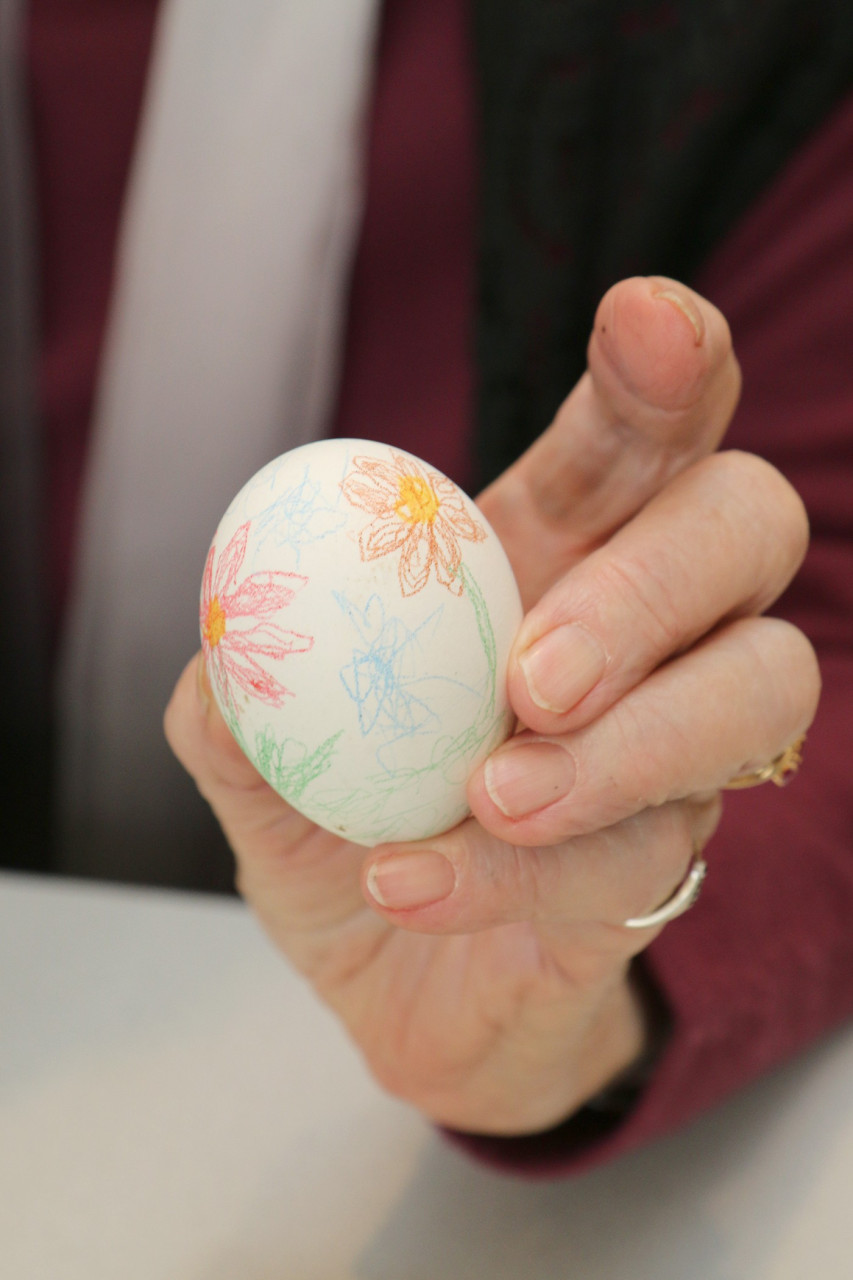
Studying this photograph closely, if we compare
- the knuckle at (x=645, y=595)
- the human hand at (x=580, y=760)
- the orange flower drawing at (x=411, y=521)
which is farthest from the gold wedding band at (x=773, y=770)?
the orange flower drawing at (x=411, y=521)

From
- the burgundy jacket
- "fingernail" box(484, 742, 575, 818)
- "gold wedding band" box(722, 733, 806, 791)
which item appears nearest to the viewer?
"fingernail" box(484, 742, 575, 818)

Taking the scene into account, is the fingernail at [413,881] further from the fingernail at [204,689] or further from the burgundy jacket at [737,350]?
the burgundy jacket at [737,350]

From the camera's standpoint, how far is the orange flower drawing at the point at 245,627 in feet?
1.63

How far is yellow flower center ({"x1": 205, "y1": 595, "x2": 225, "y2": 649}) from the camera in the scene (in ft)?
1.71

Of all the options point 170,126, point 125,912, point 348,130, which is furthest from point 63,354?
point 125,912

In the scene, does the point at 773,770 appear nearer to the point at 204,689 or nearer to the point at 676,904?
the point at 676,904

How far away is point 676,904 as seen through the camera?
562mm

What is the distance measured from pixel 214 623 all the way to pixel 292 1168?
423 mm

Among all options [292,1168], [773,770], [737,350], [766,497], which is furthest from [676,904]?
[737,350]

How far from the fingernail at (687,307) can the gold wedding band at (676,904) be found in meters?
A: 0.30

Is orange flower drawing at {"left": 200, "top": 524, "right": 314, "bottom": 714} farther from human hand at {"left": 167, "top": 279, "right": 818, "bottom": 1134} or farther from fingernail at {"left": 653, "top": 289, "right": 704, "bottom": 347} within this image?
fingernail at {"left": 653, "top": 289, "right": 704, "bottom": 347}

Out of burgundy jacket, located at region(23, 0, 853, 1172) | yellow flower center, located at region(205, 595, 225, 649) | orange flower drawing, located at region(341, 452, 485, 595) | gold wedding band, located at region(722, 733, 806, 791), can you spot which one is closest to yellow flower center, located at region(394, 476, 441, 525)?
orange flower drawing, located at region(341, 452, 485, 595)

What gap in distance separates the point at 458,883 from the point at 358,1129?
1.10 feet

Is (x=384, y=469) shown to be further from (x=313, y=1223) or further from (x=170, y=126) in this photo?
(x=170, y=126)
